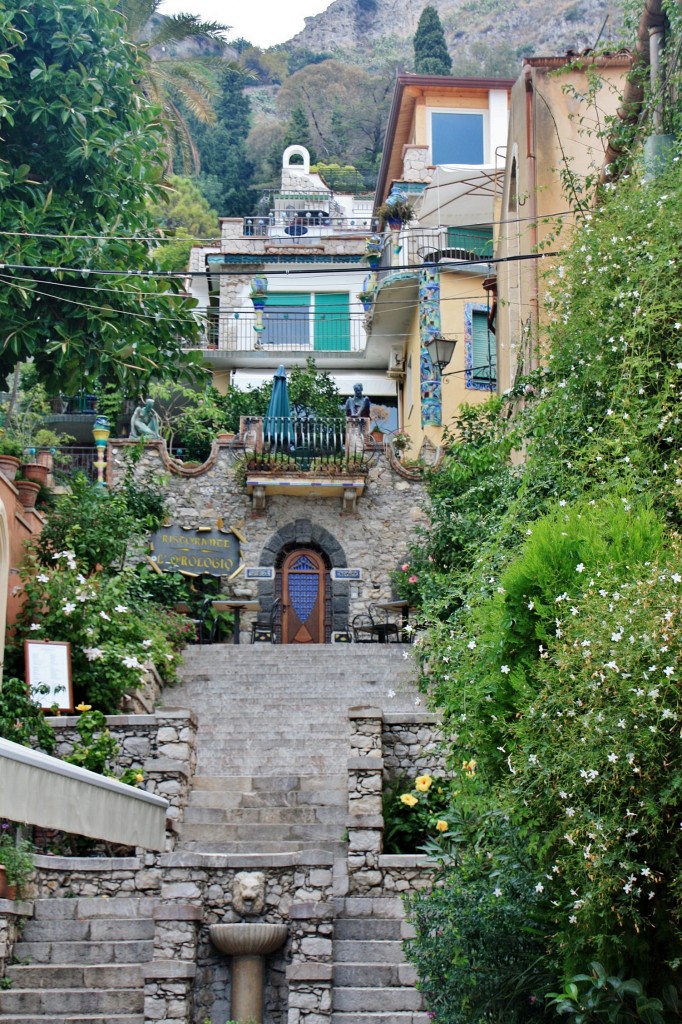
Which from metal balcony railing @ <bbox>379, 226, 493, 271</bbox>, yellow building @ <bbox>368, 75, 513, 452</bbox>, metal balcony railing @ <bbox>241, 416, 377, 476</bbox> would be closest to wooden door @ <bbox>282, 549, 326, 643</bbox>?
metal balcony railing @ <bbox>241, 416, 377, 476</bbox>

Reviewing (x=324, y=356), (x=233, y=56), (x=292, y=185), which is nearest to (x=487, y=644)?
(x=324, y=356)

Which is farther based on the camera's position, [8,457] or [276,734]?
[8,457]

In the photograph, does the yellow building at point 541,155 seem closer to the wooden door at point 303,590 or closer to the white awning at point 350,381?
the wooden door at point 303,590

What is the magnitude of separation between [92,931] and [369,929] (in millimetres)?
2377

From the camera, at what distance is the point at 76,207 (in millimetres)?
14594

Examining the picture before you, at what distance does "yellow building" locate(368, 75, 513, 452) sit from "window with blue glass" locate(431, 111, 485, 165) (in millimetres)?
24

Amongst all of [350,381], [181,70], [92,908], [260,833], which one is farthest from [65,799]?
[181,70]

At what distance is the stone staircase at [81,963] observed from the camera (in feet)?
33.6

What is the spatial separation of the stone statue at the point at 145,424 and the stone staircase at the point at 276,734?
645 centimetres

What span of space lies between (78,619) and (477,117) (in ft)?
64.9

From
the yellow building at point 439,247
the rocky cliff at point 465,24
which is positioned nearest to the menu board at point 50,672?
the yellow building at point 439,247

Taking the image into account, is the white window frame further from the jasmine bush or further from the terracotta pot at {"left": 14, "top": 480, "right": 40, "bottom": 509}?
the jasmine bush

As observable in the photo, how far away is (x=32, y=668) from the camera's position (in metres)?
14.5

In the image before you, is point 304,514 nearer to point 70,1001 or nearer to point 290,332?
point 290,332
